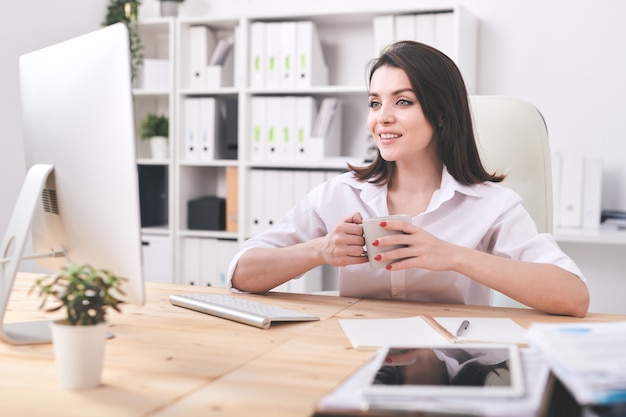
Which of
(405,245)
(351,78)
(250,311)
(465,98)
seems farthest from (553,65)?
(250,311)

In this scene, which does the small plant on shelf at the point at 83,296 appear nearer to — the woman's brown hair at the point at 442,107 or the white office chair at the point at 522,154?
the woman's brown hair at the point at 442,107

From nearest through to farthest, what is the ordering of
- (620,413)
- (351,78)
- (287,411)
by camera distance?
(620,413), (287,411), (351,78)

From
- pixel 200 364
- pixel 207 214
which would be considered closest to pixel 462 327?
pixel 200 364

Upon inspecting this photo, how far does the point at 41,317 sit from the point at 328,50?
2.50m

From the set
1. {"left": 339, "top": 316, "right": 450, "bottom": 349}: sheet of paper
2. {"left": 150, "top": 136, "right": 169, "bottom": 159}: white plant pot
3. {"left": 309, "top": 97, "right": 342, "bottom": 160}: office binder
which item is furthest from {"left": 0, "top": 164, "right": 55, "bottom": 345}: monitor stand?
{"left": 150, "top": 136, "right": 169, "bottom": 159}: white plant pot

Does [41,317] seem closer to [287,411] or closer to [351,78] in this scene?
[287,411]

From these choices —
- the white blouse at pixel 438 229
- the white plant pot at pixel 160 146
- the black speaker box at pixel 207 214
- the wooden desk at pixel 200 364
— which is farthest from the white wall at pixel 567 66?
the wooden desk at pixel 200 364

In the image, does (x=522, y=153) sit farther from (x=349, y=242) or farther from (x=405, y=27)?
(x=405, y=27)

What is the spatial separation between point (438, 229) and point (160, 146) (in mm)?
2294

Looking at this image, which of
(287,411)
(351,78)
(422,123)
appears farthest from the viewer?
(351,78)

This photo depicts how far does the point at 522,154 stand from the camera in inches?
74.5

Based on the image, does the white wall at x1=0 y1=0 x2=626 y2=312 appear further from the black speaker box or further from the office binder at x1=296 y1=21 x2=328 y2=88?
the black speaker box

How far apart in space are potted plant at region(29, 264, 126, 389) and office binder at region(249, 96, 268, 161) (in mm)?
2558

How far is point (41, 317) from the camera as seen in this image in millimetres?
1330
